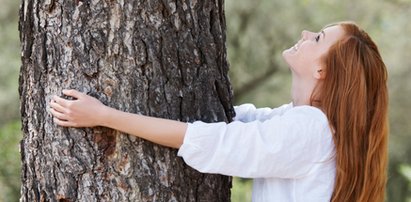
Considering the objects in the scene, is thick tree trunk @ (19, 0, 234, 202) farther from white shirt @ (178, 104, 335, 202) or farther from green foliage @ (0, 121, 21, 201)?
green foliage @ (0, 121, 21, 201)

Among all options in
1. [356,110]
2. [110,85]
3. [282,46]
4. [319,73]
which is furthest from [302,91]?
[282,46]

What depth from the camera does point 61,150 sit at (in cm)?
224

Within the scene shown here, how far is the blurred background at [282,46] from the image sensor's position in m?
8.59

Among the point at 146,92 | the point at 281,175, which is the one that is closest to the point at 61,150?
the point at 146,92

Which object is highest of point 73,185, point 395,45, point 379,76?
point 395,45

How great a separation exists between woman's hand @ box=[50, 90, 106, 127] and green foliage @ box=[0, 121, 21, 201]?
3408 millimetres

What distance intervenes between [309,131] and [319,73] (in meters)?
0.20

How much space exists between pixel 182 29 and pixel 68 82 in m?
0.34

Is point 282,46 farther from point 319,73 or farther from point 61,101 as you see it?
point 61,101

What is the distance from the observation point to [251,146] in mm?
2217

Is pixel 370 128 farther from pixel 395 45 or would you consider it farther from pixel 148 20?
pixel 395 45

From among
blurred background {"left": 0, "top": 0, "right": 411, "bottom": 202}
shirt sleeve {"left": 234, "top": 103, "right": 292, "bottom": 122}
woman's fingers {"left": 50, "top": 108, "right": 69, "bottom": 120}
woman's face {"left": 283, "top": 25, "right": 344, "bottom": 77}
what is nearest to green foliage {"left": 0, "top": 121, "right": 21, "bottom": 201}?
blurred background {"left": 0, "top": 0, "right": 411, "bottom": 202}

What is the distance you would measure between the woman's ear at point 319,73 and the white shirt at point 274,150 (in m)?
0.12

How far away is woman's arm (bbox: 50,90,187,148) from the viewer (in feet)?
7.13
